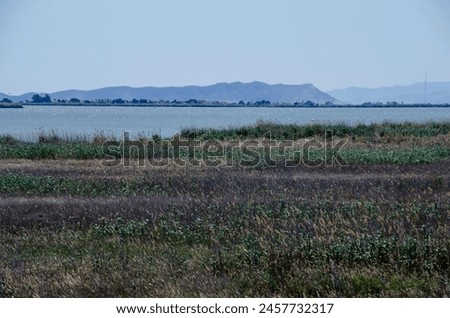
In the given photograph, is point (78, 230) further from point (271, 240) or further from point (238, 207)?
point (271, 240)

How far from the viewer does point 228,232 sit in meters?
12.8

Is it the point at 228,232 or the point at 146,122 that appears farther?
the point at 146,122

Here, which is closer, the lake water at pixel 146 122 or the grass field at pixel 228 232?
the grass field at pixel 228 232

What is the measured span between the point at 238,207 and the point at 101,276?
17.4 ft

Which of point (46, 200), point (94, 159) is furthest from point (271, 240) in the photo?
point (94, 159)

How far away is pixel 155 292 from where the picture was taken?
942 centimetres

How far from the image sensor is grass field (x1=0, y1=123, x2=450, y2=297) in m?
9.65

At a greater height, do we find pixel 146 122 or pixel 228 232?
pixel 228 232

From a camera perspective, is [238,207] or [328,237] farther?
[238,207]

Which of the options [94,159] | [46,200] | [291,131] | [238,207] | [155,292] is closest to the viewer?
[155,292]

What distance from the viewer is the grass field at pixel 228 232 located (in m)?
9.65

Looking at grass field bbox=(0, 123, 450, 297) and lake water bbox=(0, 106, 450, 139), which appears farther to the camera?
lake water bbox=(0, 106, 450, 139)

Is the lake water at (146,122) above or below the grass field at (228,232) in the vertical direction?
below

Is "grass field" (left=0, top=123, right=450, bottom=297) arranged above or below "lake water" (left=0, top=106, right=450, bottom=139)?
above
